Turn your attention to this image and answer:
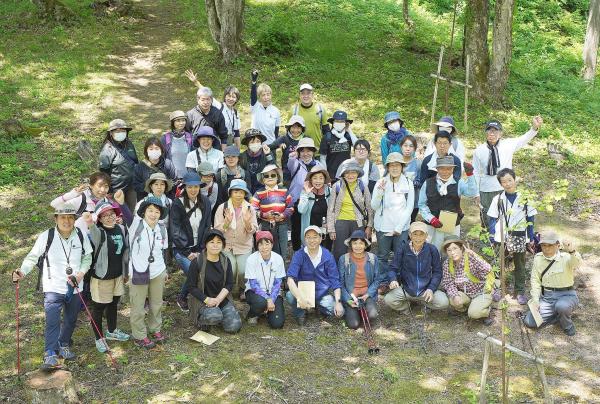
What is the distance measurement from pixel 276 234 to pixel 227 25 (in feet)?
33.7

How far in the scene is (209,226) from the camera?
8.42 m

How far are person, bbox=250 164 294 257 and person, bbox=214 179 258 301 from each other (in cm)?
26

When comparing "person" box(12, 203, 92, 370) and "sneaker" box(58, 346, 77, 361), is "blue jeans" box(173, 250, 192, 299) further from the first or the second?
"sneaker" box(58, 346, 77, 361)

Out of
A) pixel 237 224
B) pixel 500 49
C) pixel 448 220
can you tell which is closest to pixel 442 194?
pixel 448 220

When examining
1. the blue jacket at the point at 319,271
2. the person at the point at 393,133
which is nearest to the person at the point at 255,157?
the blue jacket at the point at 319,271

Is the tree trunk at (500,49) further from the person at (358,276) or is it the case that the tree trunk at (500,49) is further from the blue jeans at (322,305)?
the blue jeans at (322,305)

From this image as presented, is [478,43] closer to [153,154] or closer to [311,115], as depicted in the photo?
[311,115]

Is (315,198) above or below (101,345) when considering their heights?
above

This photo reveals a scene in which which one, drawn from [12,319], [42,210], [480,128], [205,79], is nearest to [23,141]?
[42,210]

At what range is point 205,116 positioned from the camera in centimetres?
955

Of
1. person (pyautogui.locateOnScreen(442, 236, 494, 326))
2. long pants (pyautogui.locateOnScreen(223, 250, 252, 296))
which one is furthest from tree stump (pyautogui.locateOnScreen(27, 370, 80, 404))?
person (pyautogui.locateOnScreen(442, 236, 494, 326))

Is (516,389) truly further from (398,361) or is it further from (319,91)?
(319,91)

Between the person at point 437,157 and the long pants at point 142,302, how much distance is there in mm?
4093

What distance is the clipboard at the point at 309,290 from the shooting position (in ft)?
26.6
